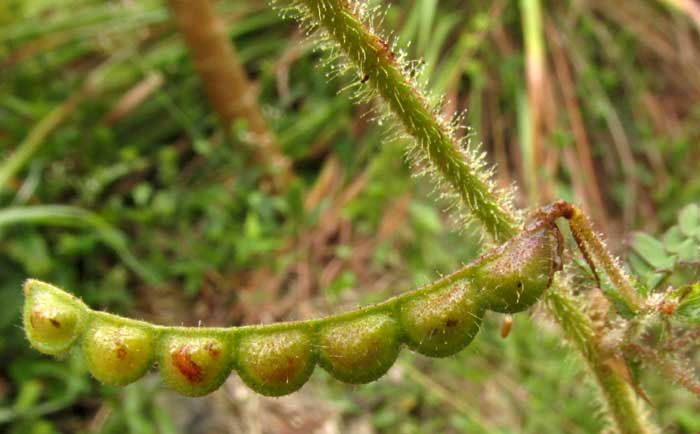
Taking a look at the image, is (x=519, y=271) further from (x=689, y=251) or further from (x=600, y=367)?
(x=689, y=251)

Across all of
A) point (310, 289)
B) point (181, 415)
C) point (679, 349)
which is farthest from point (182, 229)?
point (679, 349)

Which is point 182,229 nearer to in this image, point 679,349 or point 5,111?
point 5,111

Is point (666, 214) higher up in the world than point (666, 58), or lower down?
lower down

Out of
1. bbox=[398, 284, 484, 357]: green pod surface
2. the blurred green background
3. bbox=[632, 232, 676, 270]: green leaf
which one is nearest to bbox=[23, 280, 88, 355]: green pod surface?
bbox=[398, 284, 484, 357]: green pod surface

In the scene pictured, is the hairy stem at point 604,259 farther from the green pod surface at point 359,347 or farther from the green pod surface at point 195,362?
the green pod surface at point 195,362

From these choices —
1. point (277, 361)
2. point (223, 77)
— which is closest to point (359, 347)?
point (277, 361)

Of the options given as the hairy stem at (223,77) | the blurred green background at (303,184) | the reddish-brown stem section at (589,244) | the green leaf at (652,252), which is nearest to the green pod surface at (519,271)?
the reddish-brown stem section at (589,244)
